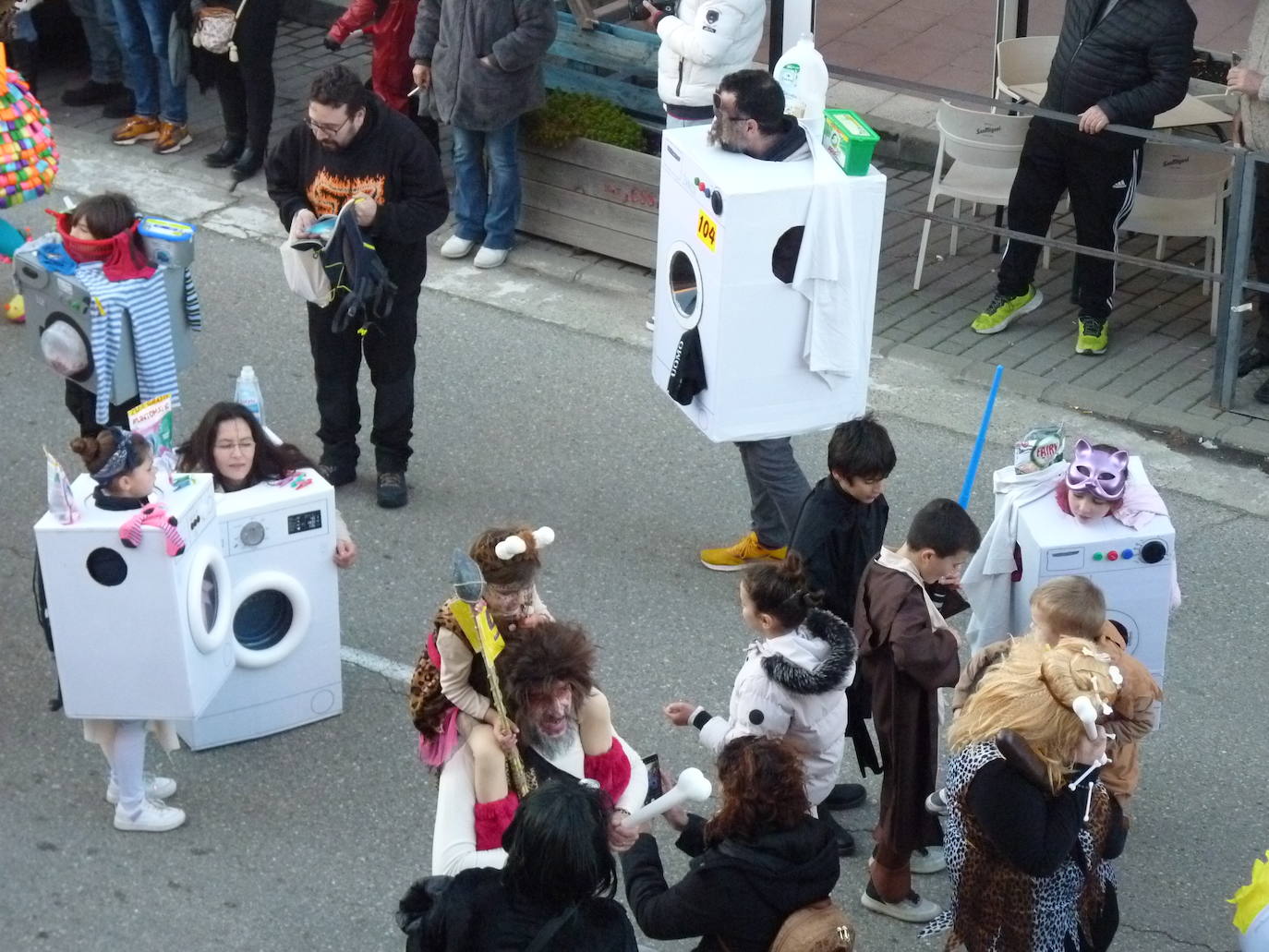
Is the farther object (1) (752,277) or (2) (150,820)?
(1) (752,277)

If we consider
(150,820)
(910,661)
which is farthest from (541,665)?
(150,820)

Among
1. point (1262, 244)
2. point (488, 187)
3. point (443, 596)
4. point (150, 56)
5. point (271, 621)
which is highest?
point (1262, 244)

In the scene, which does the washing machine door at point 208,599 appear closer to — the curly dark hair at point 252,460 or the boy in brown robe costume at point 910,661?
the curly dark hair at point 252,460

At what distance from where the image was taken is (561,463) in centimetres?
727

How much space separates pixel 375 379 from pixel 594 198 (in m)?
2.53

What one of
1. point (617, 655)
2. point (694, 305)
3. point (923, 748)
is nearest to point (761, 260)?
point (694, 305)

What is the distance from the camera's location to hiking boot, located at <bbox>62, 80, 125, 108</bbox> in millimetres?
10852

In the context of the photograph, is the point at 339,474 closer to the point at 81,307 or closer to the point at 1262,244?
the point at 81,307

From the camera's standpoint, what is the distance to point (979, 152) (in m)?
8.32

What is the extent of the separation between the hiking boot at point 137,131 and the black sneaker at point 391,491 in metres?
4.45

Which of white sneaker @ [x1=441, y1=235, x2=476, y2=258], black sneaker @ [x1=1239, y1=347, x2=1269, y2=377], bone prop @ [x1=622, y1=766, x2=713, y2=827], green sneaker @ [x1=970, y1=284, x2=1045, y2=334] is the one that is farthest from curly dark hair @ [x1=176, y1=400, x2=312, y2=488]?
black sneaker @ [x1=1239, y1=347, x2=1269, y2=377]

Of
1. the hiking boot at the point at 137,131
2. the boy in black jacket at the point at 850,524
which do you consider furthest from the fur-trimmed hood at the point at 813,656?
the hiking boot at the point at 137,131

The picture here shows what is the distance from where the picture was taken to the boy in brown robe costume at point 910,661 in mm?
4465

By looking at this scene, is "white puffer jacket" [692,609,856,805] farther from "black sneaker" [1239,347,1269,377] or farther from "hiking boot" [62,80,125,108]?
"hiking boot" [62,80,125,108]
